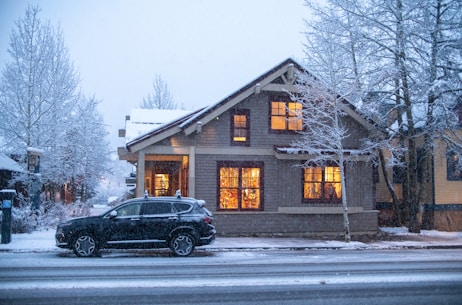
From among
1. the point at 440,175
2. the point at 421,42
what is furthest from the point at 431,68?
the point at 440,175

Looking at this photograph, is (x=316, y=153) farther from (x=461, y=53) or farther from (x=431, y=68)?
(x=461, y=53)

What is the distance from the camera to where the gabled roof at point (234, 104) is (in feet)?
64.7

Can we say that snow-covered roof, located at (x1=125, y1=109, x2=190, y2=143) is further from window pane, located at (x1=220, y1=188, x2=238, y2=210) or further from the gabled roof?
window pane, located at (x1=220, y1=188, x2=238, y2=210)

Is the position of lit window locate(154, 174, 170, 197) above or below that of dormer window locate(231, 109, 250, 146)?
below

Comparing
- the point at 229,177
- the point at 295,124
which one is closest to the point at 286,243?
the point at 229,177

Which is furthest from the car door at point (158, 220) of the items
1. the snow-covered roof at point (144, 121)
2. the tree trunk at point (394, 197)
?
the tree trunk at point (394, 197)

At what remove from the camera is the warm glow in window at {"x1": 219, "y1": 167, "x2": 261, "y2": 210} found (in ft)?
67.2

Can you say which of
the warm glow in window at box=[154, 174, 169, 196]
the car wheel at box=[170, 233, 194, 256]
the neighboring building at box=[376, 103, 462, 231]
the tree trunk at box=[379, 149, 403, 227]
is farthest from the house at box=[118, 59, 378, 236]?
the warm glow in window at box=[154, 174, 169, 196]

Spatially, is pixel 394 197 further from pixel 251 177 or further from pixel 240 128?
pixel 240 128

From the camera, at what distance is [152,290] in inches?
356

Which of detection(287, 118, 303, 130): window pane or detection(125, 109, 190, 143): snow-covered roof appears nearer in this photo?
detection(287, 118, 303, 130): window pane

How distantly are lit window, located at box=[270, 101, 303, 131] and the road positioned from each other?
298 inches

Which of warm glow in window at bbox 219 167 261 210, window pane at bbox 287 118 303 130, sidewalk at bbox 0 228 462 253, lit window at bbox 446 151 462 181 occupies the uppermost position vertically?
window pane at bbox 287 118 303 130

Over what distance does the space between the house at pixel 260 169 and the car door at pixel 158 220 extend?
4838mm
